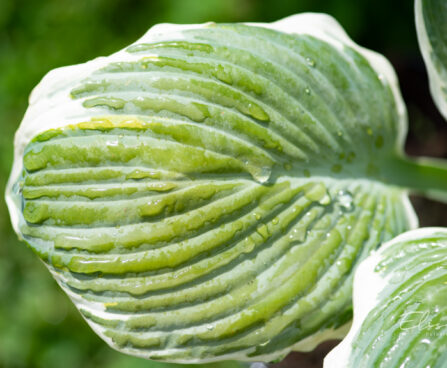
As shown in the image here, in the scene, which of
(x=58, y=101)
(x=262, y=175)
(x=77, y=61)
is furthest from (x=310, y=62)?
(x=77, y=61)

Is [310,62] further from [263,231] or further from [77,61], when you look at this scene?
[77,61]

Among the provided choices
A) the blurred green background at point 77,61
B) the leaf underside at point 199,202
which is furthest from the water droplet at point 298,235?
the blurred green background at point 77,61

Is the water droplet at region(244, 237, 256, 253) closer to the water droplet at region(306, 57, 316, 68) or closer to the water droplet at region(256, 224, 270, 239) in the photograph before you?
the water droplet at region(256, 224, 270, 239)

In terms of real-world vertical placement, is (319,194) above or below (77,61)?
above

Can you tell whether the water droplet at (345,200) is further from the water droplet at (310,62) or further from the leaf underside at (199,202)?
the water droplet at (310,62)

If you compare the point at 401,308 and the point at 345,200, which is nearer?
the point at 401,308

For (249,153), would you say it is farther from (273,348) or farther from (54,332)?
(54,332)

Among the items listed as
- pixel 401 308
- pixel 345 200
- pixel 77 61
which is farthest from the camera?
pixel 77 61

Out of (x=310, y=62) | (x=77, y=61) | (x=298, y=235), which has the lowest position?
(x=77, y=61)
